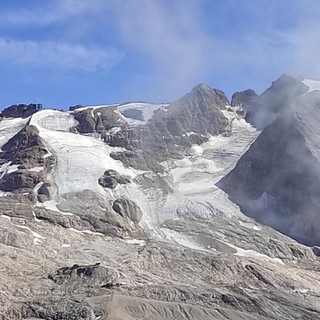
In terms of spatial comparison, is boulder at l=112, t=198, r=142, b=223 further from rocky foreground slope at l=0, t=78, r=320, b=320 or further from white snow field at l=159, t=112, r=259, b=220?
white snow field at l=159, t=112, r=259, b=220

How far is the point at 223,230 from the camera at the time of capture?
446ft

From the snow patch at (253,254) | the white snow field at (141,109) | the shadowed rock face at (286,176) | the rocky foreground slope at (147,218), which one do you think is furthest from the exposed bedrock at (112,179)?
the white snow field at (141,109)

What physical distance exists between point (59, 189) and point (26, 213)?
45.7ft

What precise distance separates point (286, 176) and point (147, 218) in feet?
109

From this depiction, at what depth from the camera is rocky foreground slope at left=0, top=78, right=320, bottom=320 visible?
9944 centimetres

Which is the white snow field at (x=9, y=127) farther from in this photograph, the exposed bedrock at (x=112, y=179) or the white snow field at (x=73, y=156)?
the exposed bedrock at (x=112, y=179)

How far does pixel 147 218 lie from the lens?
5428 inches

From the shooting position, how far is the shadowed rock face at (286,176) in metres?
147

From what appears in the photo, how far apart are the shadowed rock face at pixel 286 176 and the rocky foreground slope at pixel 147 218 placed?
1.47 ft

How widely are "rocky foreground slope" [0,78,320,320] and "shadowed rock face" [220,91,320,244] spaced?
1.47ft

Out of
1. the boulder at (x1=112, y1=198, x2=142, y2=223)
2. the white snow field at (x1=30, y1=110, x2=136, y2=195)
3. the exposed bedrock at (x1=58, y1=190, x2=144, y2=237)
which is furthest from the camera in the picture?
the white snow field at (x1=30, y1=110, x2=136, y2=195)

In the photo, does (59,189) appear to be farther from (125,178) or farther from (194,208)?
(194,208)

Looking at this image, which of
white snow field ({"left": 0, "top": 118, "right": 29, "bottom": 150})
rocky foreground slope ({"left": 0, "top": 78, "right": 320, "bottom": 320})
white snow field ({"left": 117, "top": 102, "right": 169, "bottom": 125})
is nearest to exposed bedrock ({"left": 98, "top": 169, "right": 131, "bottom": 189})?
rocky foreground slope ({"left": 0, "top": 78, "right": 320, "bottom": 320})

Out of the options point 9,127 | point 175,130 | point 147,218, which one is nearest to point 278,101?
point 175,130
